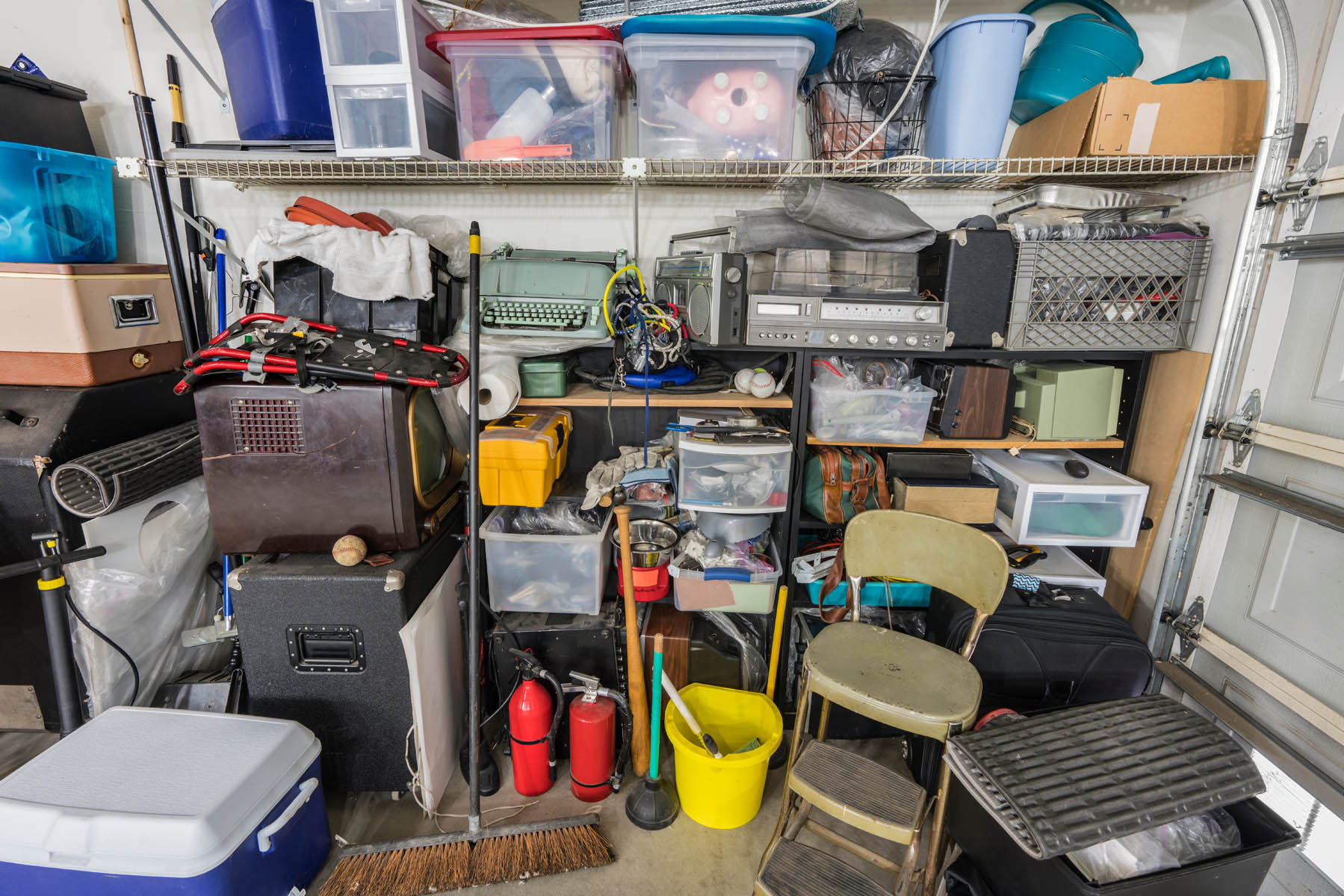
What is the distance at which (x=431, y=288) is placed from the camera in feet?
5.41

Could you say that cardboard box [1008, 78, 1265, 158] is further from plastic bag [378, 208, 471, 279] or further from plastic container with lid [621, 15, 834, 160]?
plastic bag [378, 208, 471, 279]

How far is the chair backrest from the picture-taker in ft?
4.68

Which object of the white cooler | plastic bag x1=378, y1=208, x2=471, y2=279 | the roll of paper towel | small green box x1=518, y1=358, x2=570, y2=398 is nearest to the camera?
the white cooler

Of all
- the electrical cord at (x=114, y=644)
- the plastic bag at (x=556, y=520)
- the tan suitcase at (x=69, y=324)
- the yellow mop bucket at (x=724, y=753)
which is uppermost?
the tan suitcase at (x=69, y=324)

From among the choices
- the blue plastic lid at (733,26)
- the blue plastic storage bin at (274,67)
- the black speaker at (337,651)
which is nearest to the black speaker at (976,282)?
the blue plastic lid at (733,26)

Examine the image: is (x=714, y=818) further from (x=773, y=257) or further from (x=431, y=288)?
(x=431, y=288)

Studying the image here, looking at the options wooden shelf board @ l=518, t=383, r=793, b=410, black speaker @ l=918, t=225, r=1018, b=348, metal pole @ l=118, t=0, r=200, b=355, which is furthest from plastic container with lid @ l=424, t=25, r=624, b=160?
black speaker @ l=918, t=225, r=1018, b=348

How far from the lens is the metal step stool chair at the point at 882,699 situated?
128 centimetres

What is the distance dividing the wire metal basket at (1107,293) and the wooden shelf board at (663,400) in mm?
678

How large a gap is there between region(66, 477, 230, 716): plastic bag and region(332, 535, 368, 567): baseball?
1.93 ft

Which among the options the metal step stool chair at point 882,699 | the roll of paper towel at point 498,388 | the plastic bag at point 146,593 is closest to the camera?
the metal step stool chair at point 882,699

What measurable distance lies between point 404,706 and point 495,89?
5.22 feet

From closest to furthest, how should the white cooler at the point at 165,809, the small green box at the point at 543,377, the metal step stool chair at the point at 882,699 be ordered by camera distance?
1. the white cooler at the point at 165,809
2. the metal step stool chair at the point at 882,699
3. the small green box at the point at 543,377

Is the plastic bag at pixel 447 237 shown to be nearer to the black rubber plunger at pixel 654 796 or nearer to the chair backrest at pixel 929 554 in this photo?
the black rubber plunger at pixel 654 796
